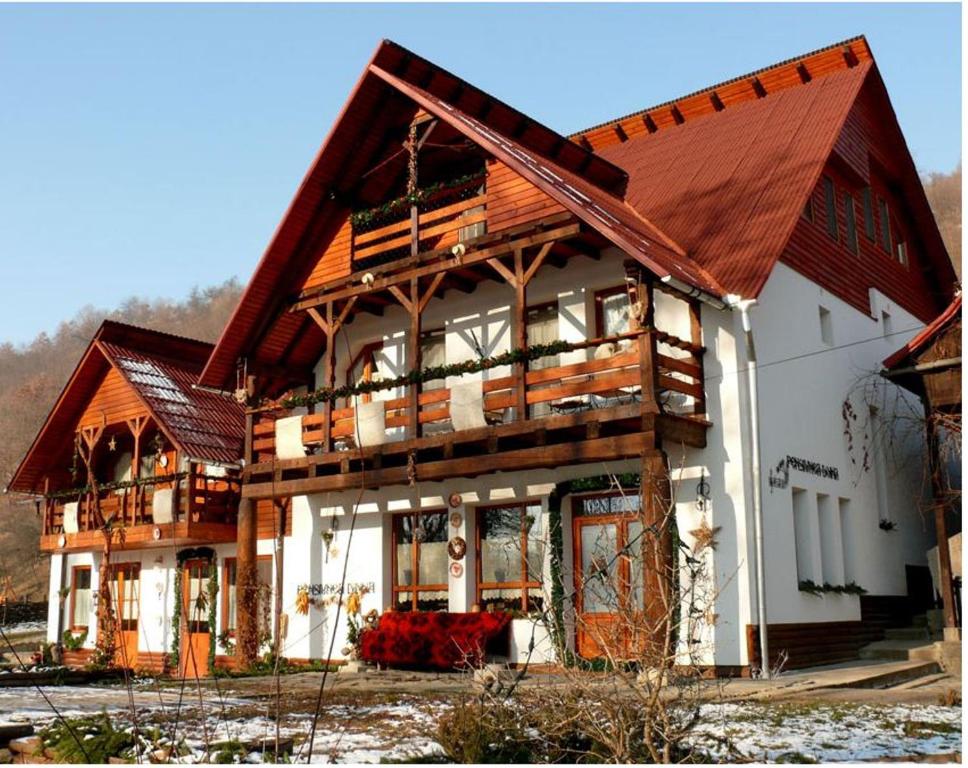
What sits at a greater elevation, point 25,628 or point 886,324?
point 886,324

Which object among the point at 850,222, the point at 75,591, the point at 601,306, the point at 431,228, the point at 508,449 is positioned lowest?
the point at 75,591

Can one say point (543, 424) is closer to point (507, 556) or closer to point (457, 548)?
point (507, 556)

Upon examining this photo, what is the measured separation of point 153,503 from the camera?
21.4 m

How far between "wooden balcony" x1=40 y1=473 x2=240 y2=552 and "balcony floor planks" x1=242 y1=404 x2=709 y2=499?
397 cm

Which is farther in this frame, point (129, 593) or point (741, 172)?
point (129, 593)

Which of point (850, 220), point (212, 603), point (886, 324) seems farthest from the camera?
point (212, 603)

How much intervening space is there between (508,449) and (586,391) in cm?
188

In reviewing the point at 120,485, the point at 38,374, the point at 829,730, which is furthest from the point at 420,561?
the point at 38,374

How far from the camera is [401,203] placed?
16.7 metres

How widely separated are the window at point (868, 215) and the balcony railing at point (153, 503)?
13.0 metres

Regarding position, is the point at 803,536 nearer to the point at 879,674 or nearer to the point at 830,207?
the point at 879,674

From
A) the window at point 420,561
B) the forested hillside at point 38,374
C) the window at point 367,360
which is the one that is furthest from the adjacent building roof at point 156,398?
Answer: the forested hillside at point 38,374

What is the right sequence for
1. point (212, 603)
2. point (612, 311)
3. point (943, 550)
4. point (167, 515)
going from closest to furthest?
point (943, 550) → point (612, 311) → point (167, 515) → point (212, 603)

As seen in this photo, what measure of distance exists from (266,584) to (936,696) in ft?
41.3
